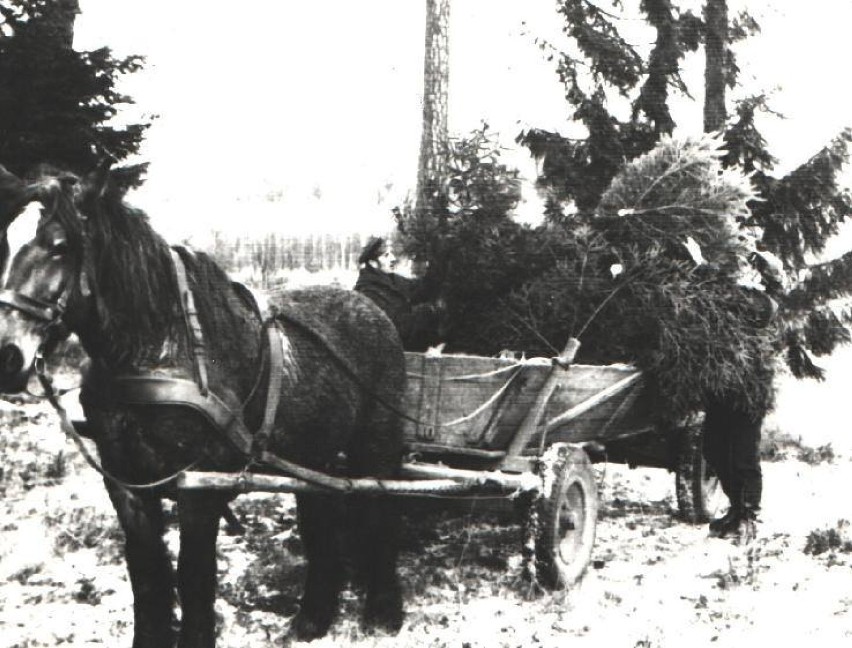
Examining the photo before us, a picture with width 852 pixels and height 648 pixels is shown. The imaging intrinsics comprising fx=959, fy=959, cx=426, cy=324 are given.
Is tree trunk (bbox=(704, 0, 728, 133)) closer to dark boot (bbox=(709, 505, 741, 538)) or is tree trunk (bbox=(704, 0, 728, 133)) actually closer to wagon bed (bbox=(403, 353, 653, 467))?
dark boot (bbox=(709, 505, 741, 538))

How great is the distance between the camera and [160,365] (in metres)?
3.71

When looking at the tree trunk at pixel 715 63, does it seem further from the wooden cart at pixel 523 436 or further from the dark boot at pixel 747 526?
the wooden cart at pixel 523 436

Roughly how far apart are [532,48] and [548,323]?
543 cm

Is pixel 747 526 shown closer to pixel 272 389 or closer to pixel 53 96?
pixel 272 389

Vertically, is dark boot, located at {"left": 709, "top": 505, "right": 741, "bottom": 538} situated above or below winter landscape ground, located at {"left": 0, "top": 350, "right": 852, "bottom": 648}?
above

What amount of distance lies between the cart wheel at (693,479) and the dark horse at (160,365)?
3.36 m

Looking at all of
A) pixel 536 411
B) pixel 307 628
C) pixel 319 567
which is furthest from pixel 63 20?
pixel 307 628

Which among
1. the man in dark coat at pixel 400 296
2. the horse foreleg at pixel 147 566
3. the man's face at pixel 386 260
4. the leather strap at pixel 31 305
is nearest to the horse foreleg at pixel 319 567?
the horse foreleg at pixel 147 566

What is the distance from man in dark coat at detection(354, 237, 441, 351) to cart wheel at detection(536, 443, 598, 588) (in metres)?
1.28

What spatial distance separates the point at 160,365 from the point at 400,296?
9.02ft

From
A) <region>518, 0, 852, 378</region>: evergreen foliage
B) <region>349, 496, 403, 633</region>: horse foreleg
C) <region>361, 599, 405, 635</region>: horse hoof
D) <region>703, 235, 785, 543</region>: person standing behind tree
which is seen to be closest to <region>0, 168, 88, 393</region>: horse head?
<region>349, 496, 403, 633</region>: horse foreleg

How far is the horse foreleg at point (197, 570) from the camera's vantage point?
12.5 feet

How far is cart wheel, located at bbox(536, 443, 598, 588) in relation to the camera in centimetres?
532

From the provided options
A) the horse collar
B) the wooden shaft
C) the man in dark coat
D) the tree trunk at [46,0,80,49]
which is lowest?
the wooden shaft
